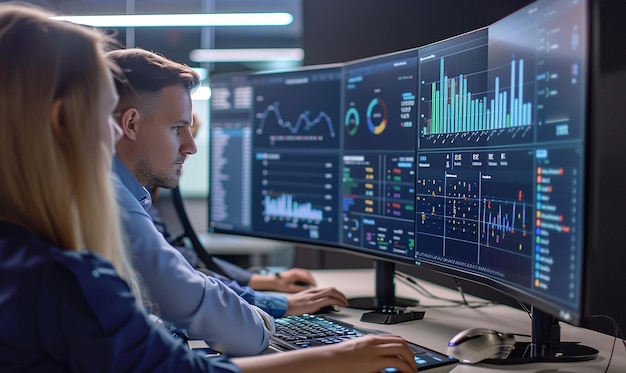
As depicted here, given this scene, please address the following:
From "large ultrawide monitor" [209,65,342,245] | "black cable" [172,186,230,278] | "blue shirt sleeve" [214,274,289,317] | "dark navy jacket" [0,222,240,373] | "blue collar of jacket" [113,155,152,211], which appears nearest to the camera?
"dark navy jacket" [0,222,240,373]

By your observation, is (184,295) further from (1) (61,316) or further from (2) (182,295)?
(1) (61,316)

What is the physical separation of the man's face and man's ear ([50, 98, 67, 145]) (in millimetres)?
456

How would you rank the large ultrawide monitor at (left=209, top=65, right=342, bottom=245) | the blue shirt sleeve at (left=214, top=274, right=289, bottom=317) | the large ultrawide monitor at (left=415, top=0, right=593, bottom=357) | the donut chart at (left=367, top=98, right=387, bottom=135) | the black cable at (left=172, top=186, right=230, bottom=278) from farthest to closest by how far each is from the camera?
the black cable at (left=172, top=186, right=230, bottom=278), the large ultrawide monitor at (left=209, top=65, right=342, bottom=245), the donut chart at (left=367, top=98, right=387, bottom=135), the blue shirt sleeve at (left=214, top=274, right=289, bottom=317), the large ultrawide monitor at (left=415, top=0, right=593, bottom=357)

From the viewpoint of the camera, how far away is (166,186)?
1.47m

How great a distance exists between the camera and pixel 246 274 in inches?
83.7

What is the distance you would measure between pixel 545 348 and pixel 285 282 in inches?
35.1

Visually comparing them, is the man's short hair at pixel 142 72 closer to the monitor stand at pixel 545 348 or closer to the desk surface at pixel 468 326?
the desk surface at pixel 468 326

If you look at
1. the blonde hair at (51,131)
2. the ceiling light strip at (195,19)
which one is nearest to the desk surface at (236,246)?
the ceiling light strip at (195,19)

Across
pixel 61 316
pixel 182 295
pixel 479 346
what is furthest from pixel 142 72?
pixel 479 346

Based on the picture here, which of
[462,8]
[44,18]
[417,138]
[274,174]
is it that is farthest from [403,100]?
[44,18]

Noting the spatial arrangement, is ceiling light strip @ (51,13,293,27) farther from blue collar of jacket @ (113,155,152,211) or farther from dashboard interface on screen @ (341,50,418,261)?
blue collar of jacket @ (113,155,152,211)

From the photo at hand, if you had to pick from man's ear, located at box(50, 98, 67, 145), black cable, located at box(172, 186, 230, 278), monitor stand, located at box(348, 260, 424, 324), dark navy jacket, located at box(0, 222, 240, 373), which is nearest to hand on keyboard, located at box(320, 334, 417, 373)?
dark navy jacket, located at box(0, 222, 240, 373)

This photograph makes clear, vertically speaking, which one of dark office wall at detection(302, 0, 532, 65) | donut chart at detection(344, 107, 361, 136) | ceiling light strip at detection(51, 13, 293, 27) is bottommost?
donut chart at detection(344, 107, 361, 136)

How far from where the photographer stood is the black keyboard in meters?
1.18
